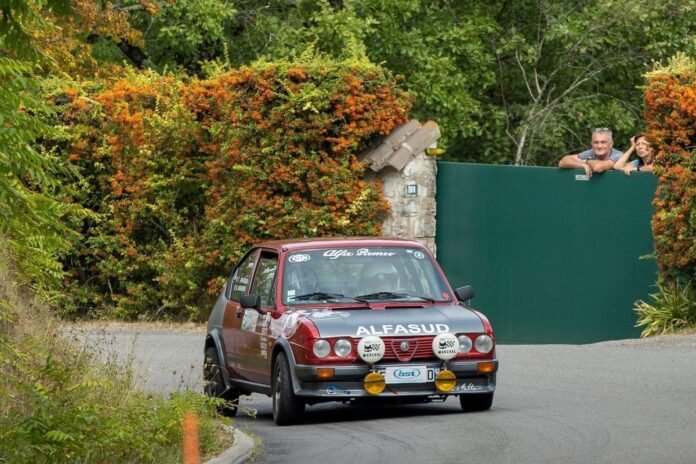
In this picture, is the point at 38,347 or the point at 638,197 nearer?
the point at 38,347

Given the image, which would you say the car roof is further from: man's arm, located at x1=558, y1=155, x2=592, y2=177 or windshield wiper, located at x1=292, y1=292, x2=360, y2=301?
man's arm, located at x1=558, y1=155, x2=592, y2=177

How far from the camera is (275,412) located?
14000 millimetres

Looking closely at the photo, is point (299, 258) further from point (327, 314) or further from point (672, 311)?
point (672, 311)

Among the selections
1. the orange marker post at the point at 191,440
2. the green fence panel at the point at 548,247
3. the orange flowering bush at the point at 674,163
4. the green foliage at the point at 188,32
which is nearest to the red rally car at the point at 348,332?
the orange marker post at the point at 191,440

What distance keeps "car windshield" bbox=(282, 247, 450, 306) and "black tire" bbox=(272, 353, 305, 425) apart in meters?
0.79

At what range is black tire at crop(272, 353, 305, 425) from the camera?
13.7m

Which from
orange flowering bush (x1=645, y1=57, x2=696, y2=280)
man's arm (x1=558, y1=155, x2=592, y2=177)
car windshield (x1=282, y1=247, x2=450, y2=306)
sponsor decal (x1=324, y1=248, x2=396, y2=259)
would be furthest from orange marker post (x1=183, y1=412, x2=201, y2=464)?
man's arm (x1=558, y1=155, x2=592, y2=177)

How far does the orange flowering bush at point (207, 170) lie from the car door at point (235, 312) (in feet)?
21.8

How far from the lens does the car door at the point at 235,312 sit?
15.3 metres

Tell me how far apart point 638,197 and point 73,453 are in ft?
44.1

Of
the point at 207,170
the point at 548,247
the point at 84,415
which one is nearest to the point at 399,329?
the point at 84,415

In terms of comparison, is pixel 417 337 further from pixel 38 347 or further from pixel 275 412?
pixel 38 347

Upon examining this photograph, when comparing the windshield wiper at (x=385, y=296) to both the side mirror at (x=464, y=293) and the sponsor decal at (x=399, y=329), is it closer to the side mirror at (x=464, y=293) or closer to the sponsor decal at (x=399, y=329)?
the side mirror at (x=464, y=293)

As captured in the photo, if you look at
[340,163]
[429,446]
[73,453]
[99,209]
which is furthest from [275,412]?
[99,209]
